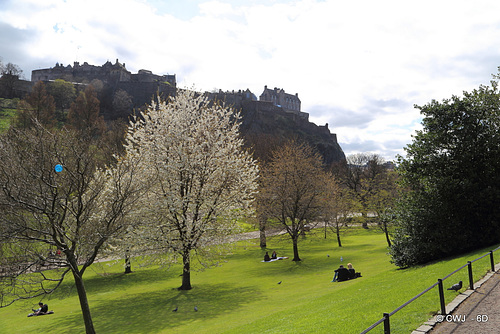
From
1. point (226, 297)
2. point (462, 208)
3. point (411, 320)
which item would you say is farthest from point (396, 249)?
point (411, 320)

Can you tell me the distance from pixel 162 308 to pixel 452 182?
1768 centimetres

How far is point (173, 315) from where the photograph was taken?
15922 millimetres

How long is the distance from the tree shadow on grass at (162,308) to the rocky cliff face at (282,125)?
98.3m

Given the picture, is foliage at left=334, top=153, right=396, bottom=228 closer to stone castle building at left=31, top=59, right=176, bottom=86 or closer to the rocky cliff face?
the rocky cliff face

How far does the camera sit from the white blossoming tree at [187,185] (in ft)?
64.1

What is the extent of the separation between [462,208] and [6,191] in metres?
22.3

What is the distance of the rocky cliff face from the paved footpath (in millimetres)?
108259

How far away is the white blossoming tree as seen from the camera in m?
19.5

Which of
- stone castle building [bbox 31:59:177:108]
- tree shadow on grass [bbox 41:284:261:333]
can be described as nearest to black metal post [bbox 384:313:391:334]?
tree shadow on grass [bbox 41:284:261:333]

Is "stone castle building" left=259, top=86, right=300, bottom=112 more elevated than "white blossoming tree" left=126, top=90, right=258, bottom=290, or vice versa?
"stone castle building" left=259, top=86, right=300, bottom=112

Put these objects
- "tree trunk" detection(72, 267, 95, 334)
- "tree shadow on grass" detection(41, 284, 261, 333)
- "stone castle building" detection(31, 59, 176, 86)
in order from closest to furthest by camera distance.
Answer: "tree trunk" detection(72, 267, 95, 334) → "tree shadow on grass" detection(41, 284, 261, 333) → "stone castle building" detection(31, 59, 176, 86)

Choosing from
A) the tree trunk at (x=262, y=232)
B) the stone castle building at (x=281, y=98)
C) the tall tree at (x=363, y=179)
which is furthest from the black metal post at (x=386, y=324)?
the stone castle building at (x=281, y=98)

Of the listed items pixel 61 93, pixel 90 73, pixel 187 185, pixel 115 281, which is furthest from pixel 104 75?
pixel 187 185

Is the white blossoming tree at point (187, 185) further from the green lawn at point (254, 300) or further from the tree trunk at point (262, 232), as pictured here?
the tree trunk at point (262, 232)
